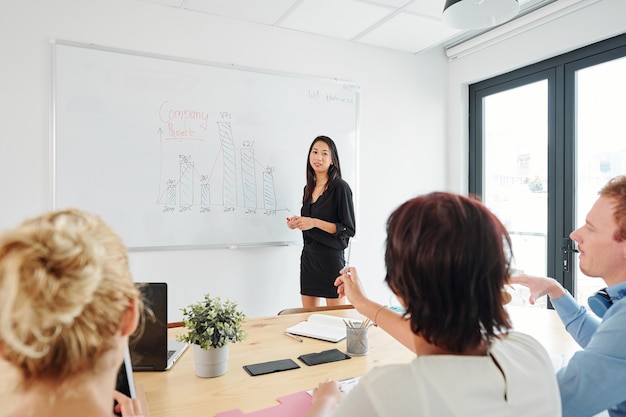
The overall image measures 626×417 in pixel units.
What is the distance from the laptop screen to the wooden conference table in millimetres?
33

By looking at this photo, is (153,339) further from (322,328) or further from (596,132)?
(596,132)

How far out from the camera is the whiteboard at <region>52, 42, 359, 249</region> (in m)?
2.71

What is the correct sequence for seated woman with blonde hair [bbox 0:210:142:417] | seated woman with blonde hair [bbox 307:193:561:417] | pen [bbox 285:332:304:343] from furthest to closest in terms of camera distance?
pen [bbox 285:332:304:343], seated woman with blonde hair [bbox 307:193:561:417], seated woman with blonde hair [bbox 0:210:142:417]

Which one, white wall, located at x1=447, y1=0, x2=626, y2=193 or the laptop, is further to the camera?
white wall, located at x1=447, y1=0, x2=626, y2=193

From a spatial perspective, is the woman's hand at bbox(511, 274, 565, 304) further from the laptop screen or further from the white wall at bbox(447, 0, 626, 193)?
the white wall at bbox(447, 0, 626, 193)

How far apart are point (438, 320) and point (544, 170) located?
10.2 ft

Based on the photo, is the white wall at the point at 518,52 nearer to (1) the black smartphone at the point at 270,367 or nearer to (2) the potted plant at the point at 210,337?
(1) the black smartphone at the point at 270,367

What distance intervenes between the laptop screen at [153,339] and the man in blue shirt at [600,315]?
42.5 inches

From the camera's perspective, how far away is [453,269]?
76 cm

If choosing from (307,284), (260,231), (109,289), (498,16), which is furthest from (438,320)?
(260,231)

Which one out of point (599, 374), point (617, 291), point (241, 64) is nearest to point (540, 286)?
A: point (617, 291)

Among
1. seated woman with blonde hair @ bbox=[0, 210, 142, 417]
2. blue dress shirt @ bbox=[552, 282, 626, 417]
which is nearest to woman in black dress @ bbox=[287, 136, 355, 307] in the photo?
blue dress shirt @ bbox=[552, 282, 626, 417]

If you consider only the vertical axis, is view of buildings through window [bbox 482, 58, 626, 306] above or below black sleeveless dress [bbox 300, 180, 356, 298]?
above

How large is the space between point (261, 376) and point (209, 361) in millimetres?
159
